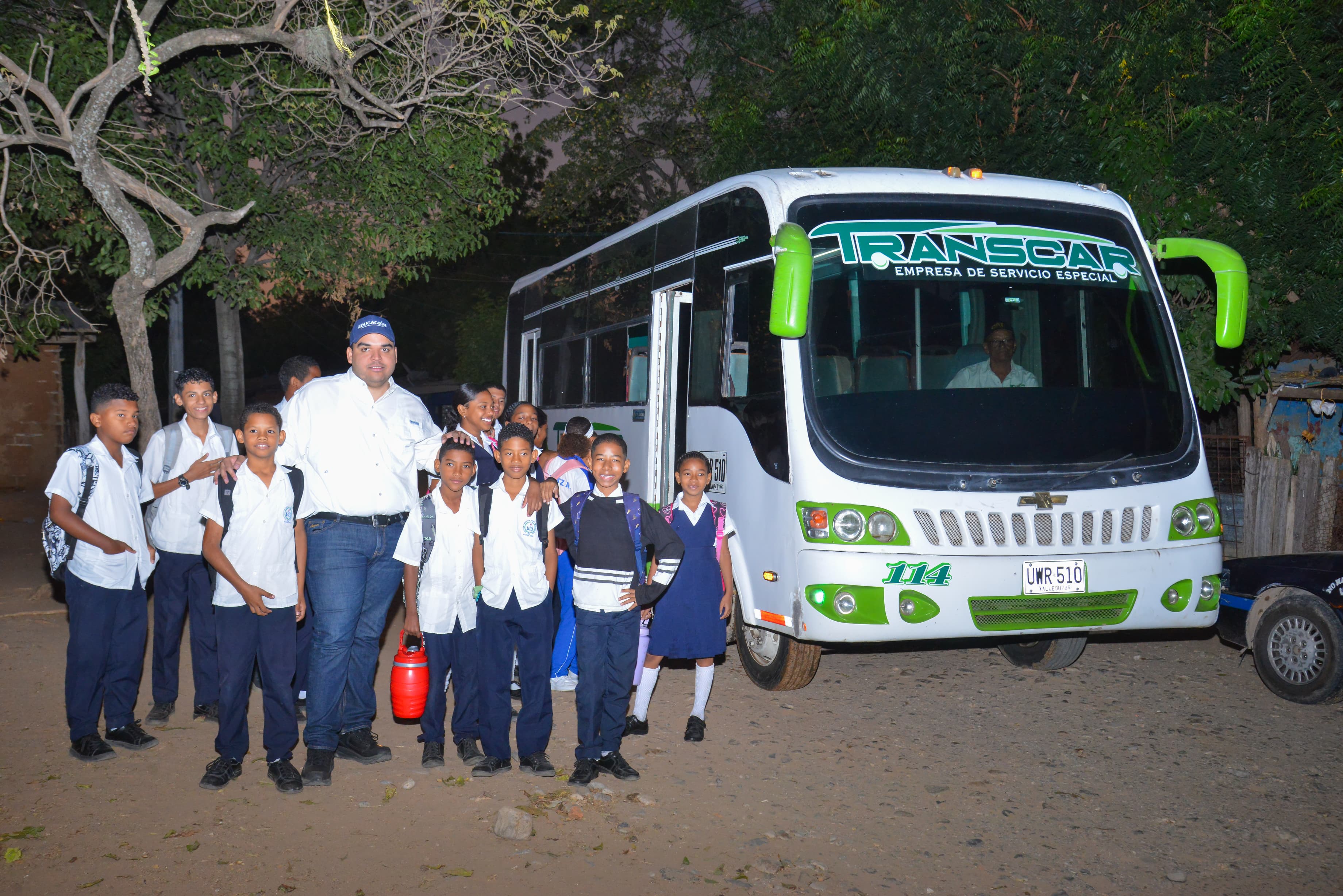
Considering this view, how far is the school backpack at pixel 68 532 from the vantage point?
528cm

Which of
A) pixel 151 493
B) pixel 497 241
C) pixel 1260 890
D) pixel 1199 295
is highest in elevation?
pixel 497 241

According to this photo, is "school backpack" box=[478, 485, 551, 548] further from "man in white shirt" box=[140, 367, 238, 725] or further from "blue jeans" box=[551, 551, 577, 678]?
"man in white shirt" box=[140, 367, 238, 725]

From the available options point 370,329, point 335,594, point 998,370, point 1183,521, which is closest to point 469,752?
point 335,594

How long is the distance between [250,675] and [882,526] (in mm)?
3185

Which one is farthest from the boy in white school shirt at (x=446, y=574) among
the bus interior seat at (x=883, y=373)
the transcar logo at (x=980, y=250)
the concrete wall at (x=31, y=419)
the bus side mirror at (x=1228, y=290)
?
the concrete wall at (x=31, y=419)

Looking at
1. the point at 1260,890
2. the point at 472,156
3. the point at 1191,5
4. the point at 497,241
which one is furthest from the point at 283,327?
the point at 1260,890

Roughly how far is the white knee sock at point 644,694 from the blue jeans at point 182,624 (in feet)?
7.59

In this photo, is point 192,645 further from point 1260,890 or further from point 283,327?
point 283,327

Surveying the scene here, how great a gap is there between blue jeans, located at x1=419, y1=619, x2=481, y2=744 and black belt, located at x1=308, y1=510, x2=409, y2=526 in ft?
1.88

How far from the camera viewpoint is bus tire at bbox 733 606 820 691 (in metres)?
6.73

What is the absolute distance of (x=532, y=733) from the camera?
5.32m

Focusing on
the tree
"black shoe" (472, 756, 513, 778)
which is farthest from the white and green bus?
the tree

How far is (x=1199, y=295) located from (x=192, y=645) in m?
8.36

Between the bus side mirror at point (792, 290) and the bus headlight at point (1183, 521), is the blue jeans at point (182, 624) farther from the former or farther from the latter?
the bus headlight at point (1183, 521)
